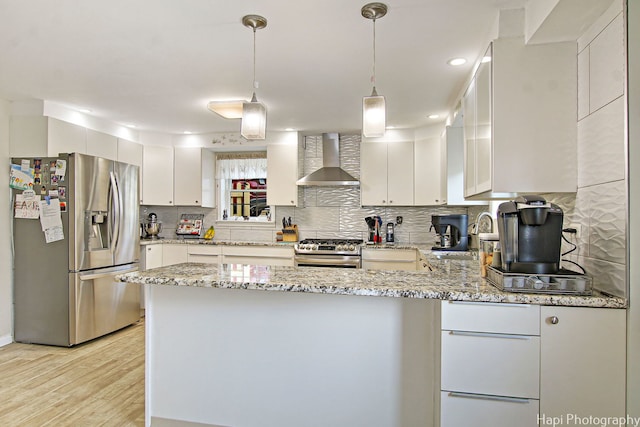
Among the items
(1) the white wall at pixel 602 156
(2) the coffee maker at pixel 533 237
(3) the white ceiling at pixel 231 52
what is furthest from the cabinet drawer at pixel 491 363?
(3) the white ceiling at pixel 231 52

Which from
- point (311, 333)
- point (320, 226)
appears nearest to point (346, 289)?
point (311, 333)

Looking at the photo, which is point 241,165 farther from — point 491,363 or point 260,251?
point 491,363

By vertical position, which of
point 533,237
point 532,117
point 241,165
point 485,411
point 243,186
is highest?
point 241,165

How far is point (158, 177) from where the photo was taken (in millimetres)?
4922

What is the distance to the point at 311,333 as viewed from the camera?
1.88 meters

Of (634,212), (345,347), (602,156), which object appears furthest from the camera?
(345,347)

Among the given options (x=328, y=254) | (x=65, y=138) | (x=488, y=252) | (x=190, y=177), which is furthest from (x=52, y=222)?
(x=488, y=252)

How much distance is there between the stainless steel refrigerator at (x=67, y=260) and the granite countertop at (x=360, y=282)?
6.52 feet

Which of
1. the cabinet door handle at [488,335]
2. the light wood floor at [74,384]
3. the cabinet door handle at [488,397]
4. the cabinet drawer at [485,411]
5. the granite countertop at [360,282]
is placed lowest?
the light wood floor at [74,384]

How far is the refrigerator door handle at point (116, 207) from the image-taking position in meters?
3.77

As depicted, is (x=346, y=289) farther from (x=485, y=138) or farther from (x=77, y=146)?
(x=77, y=146)

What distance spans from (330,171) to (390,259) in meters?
1.36

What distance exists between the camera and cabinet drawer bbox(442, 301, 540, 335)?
151 centimetres

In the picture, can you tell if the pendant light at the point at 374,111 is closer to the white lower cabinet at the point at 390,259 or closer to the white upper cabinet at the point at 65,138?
the white lower cabinet at the point at 390,259
